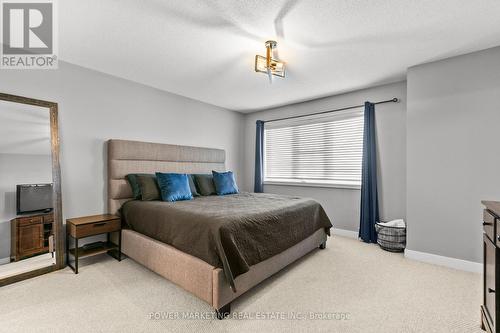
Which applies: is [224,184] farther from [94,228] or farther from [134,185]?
[94,228]

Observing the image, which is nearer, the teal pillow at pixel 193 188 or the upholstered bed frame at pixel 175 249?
the upholstered bed frame at pixel 175 249

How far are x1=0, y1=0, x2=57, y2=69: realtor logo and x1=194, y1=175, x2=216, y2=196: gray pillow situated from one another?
236 centimetres

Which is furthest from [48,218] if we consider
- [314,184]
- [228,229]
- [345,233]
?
[345,233]

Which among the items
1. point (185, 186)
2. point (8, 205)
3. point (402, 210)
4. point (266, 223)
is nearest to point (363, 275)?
point (266, 223)

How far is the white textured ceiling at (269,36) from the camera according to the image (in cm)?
191

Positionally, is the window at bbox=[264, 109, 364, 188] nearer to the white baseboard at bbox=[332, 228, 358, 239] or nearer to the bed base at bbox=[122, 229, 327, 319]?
the white baseboard at bbox=[332, 228, 358, 239]

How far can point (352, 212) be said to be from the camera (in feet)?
13.1

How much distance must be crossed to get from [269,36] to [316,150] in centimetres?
260

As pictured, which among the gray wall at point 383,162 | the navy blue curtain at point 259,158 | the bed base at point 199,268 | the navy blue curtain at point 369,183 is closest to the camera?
the bed base at point 199,268

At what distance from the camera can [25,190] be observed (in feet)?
8.29

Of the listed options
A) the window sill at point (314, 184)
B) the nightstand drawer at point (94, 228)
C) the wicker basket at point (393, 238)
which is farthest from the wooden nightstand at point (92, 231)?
the wicker basket at point (393, 238)

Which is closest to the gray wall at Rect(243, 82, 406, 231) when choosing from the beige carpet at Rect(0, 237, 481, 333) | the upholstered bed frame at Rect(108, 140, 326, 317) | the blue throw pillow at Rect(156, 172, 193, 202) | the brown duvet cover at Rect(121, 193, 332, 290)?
the upholstered bed frame at Rect(108, 140, 326, 317)

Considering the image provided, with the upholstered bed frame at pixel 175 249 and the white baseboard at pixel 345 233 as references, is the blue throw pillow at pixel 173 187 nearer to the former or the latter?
the upholstered bed frame at pixel 175 249

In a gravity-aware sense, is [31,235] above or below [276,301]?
above
